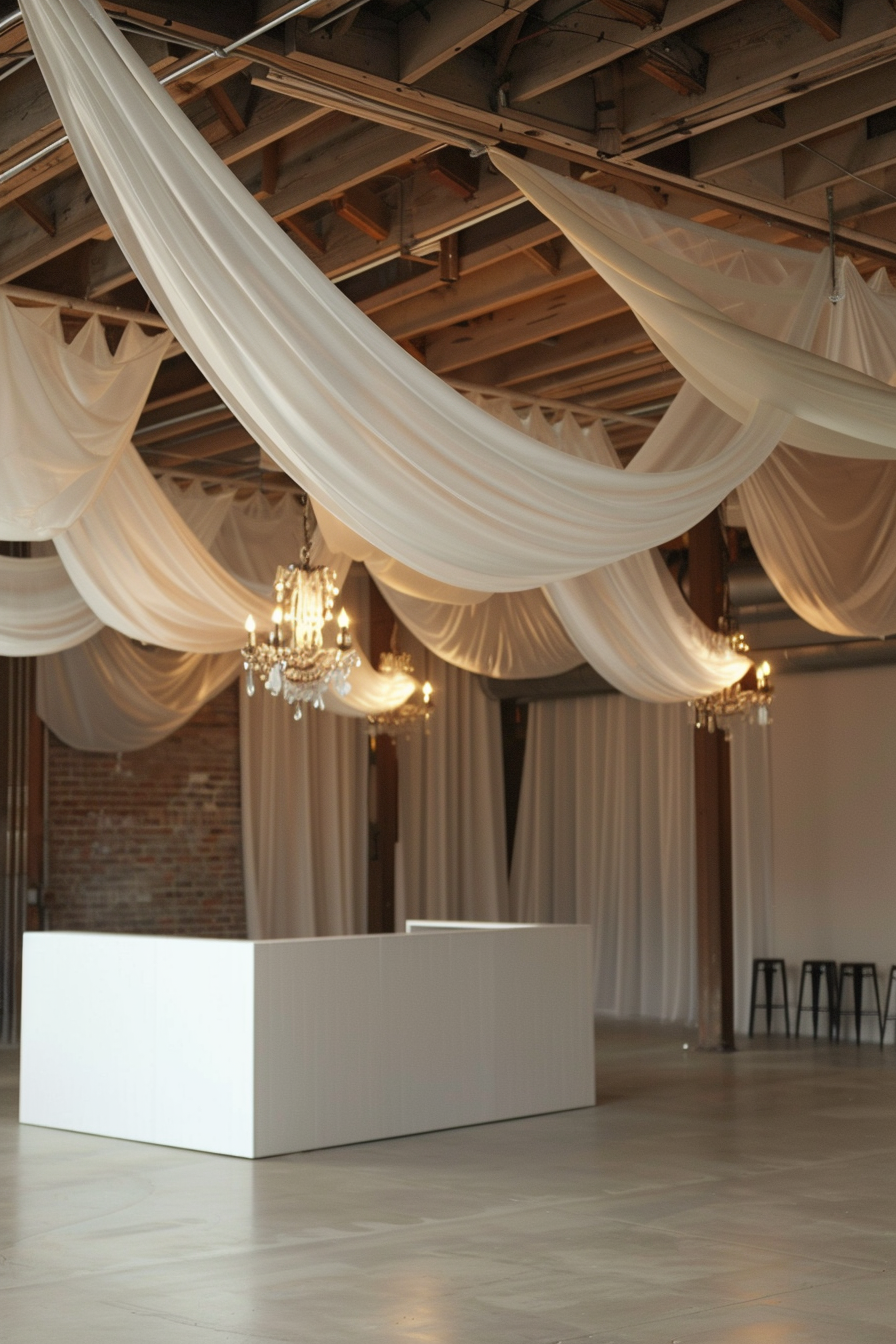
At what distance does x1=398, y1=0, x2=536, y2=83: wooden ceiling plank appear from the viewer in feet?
15.5

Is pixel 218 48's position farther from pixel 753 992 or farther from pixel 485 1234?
pixel 753 992

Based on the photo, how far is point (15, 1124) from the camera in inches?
316

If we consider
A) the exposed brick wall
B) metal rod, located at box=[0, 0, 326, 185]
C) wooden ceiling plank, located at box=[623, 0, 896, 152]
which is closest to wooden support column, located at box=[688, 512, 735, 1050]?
the exposed brick wall

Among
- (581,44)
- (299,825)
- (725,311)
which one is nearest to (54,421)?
(581,44)

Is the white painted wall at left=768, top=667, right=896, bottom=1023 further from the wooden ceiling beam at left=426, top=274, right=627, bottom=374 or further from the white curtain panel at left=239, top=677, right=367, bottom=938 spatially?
the wooden ceiling beam at left=426, top=274, right=627, bottom=374

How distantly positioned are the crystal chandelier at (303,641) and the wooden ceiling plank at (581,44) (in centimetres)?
292

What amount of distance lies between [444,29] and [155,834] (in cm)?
855

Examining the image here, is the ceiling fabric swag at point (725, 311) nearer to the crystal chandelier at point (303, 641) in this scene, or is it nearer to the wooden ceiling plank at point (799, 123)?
the wooden ceiling plank at point (799, 123)

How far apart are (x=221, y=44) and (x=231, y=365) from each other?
51.0 inches

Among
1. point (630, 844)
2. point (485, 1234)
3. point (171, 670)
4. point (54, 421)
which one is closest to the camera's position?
point (485, 1234)

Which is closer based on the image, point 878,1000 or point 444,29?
point 444,29

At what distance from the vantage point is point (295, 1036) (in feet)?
24.0

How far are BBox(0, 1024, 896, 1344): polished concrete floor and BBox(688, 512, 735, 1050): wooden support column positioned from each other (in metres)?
2.12

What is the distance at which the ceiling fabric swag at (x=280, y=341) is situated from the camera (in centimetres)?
398
